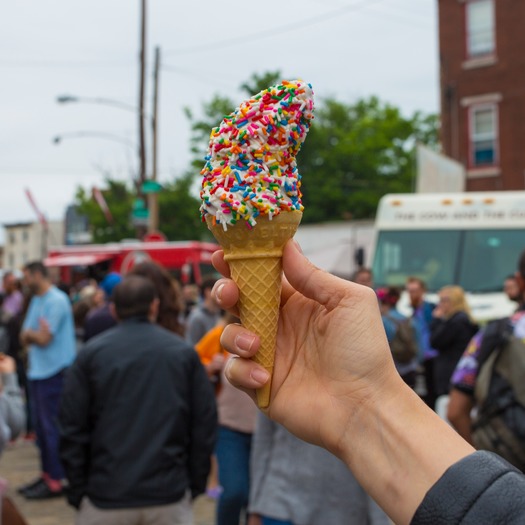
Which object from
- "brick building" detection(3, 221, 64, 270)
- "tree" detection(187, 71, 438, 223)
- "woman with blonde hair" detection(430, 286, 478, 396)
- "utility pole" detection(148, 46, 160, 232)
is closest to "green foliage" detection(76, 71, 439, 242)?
"tree" detection(187, 71, 438, 223)

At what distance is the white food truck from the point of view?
39.4ft

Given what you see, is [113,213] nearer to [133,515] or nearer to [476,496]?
[133,515]

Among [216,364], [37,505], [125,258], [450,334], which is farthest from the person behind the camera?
[125,258]

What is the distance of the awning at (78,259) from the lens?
2731cm

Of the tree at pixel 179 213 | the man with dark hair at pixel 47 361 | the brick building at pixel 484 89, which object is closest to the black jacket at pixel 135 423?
the man with dark hair at pixel 47 361


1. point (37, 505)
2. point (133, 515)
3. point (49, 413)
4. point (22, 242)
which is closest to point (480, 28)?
point (49, 413)

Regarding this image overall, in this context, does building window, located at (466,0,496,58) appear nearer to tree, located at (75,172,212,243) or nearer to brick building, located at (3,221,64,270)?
tree, located at (75,172,212,243)

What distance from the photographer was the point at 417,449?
1943 mm

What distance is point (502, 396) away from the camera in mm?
4109

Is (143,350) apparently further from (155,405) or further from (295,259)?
(295,259)

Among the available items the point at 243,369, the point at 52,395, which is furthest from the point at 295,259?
the point at 52,395

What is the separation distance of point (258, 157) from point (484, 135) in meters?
27.2

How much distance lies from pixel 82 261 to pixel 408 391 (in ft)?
85.7

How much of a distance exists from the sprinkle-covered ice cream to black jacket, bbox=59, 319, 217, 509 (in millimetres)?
2624
